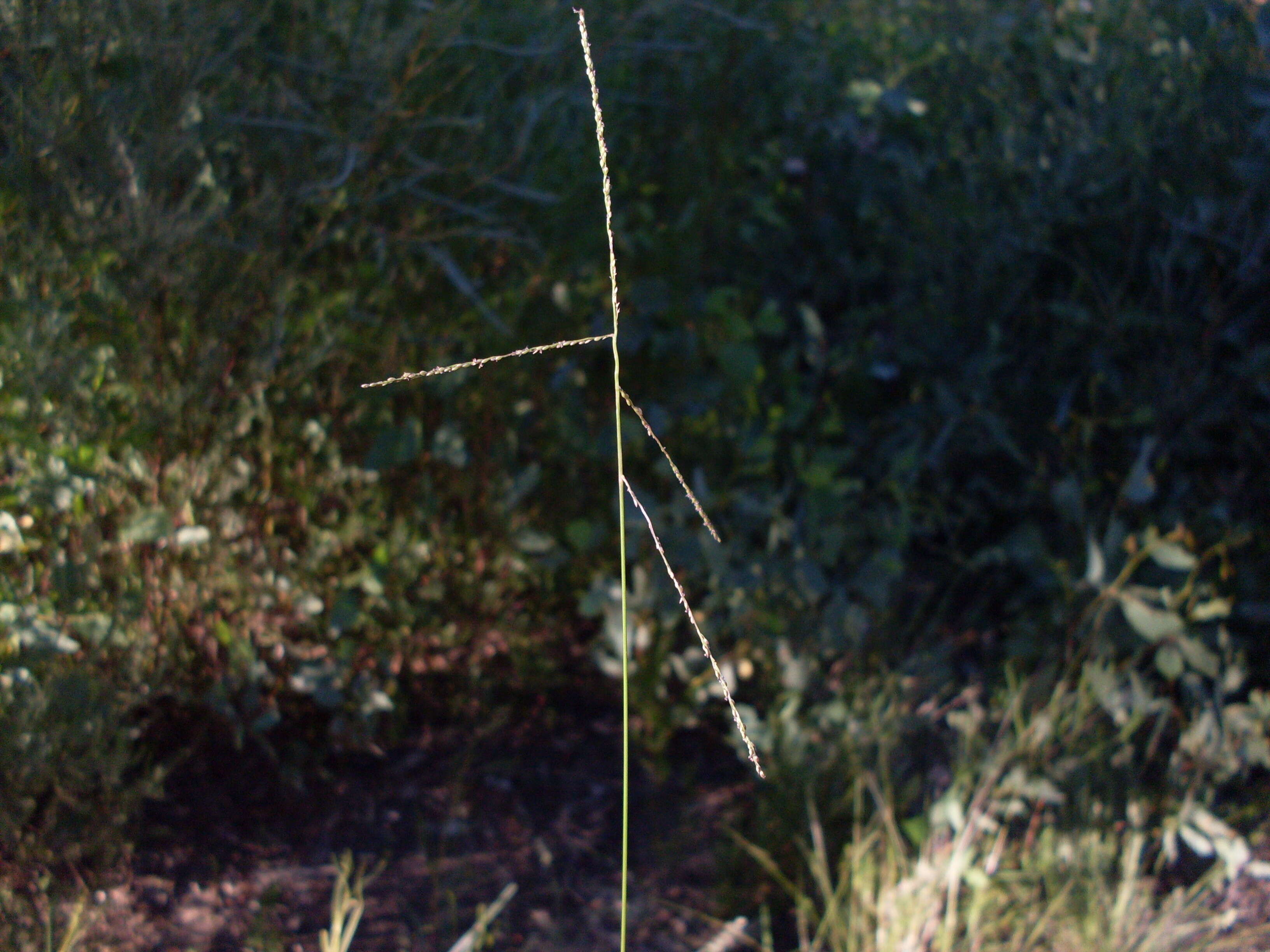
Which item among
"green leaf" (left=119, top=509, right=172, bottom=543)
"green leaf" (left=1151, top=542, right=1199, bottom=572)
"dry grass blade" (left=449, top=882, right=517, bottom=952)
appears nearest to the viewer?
"dry grass blade" (left=449, top=882, right=517, bottom=952)

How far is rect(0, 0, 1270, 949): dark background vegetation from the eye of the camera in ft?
5.47

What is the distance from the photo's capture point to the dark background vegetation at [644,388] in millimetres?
1668

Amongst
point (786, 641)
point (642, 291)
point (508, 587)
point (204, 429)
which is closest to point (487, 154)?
point (642, 291)

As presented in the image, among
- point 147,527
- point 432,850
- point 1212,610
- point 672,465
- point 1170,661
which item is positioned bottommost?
point 432,850

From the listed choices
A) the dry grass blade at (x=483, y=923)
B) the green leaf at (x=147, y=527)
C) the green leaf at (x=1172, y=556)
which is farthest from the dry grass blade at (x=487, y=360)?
the green leaf at (x=1172, y=556)

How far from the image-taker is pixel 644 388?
2.44m

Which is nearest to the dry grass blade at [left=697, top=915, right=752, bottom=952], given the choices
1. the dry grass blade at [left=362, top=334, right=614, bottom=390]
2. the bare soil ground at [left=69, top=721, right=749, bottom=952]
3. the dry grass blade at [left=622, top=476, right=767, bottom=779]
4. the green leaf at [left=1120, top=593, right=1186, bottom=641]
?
the bare soil ground at [left=69, top=721, right=749, bottom=952]

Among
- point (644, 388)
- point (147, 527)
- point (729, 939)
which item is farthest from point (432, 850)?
point (644, 388)

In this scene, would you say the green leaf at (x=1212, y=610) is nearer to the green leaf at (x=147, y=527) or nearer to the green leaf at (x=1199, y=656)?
the green leaf at (x=1199, y=656)

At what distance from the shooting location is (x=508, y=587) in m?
2.35

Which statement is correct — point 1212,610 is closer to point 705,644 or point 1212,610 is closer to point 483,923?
point 483,923

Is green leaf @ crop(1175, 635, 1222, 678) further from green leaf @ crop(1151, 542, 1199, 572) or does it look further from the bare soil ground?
the bare soil ground

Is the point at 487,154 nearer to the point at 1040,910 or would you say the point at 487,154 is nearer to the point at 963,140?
the point at 963,140

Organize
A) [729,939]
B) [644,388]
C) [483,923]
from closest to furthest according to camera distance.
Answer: [483,923] < [729,939] < [644,388]
